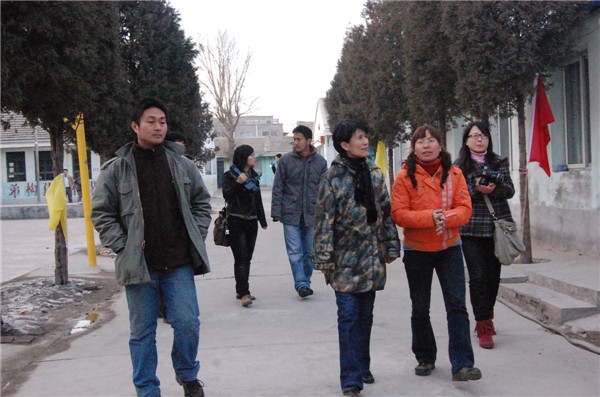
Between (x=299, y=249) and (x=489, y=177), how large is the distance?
120 inches

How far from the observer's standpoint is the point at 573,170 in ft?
32.9

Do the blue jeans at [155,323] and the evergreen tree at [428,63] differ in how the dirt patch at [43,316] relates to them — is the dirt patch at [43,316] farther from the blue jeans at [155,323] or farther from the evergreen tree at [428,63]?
the evergreen tree at [428,63]

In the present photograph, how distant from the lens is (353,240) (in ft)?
14.8

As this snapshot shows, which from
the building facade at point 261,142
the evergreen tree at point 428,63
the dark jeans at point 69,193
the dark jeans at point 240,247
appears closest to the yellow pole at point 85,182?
the dark jeans at point 240,247

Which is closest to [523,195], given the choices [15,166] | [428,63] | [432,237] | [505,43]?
[505,43]

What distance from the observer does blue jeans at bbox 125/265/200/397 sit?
421 cm

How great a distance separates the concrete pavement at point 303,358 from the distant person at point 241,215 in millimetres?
355

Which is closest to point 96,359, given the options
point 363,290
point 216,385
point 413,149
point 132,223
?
point 216,385

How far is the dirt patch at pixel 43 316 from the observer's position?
579 cm

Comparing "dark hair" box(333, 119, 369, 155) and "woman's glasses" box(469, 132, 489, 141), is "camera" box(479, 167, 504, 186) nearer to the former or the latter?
"woman's glasses" box(469, 132, 489, 141)

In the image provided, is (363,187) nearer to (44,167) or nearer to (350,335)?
(350,335)

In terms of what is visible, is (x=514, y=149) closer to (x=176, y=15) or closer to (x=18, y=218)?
(x=176, y=15)

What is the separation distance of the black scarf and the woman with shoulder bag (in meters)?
1.38

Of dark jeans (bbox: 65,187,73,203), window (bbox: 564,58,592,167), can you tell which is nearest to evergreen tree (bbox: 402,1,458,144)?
window (bbox: 564,58,592,167)
